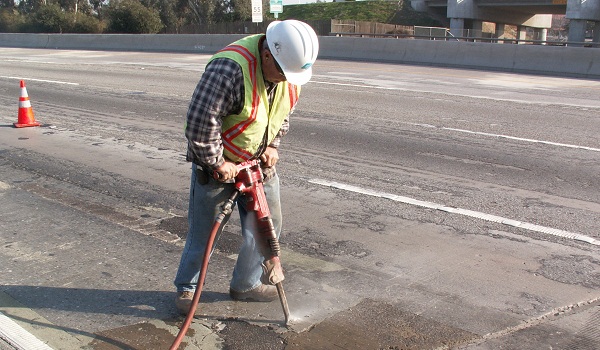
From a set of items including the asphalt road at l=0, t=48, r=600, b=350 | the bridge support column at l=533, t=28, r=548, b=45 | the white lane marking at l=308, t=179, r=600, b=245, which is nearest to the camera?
the asphalt road at l=0, t=48, r=600, b=350

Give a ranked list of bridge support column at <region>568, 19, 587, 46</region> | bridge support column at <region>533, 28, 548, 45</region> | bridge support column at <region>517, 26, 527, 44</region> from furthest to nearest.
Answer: bridge support column at <region>517, 26, 527, 44</region>
bridge support column at <region>533, 28, 548, 45</region>
bridge support column at <region>568, 19, 587, 46</region>

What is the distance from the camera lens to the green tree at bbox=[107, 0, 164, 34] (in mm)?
45125

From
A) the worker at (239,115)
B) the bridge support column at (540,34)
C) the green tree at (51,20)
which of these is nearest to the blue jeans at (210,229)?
the worker at (239,115)

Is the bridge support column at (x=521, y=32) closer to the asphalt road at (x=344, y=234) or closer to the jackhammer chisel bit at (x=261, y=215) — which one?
the asphalt road at (x=344, y=234)

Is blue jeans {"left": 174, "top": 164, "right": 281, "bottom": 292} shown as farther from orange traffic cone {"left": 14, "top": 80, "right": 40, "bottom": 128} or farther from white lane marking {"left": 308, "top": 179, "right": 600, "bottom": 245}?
orange traffic cone {"left": 14, "top": 80, "right": 40, "bottom": 128}

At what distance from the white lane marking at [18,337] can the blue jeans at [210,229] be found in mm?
836

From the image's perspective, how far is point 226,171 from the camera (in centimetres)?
346

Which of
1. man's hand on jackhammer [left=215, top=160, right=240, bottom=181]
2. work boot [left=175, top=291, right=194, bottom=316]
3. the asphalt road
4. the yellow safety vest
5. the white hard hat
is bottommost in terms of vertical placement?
the asphalt road

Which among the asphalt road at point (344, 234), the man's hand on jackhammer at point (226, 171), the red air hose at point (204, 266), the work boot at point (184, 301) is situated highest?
the man's hand on jackhammer at point (226, 171)

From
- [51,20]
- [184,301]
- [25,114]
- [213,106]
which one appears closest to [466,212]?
[184,301]

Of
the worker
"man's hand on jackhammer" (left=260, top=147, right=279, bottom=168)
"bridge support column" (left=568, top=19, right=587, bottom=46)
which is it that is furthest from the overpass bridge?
the worker

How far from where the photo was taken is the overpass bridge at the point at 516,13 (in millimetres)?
39531

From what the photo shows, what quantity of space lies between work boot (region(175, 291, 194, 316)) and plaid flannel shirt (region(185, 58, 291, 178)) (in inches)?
36.2

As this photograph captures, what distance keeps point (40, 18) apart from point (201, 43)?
2470 cm
